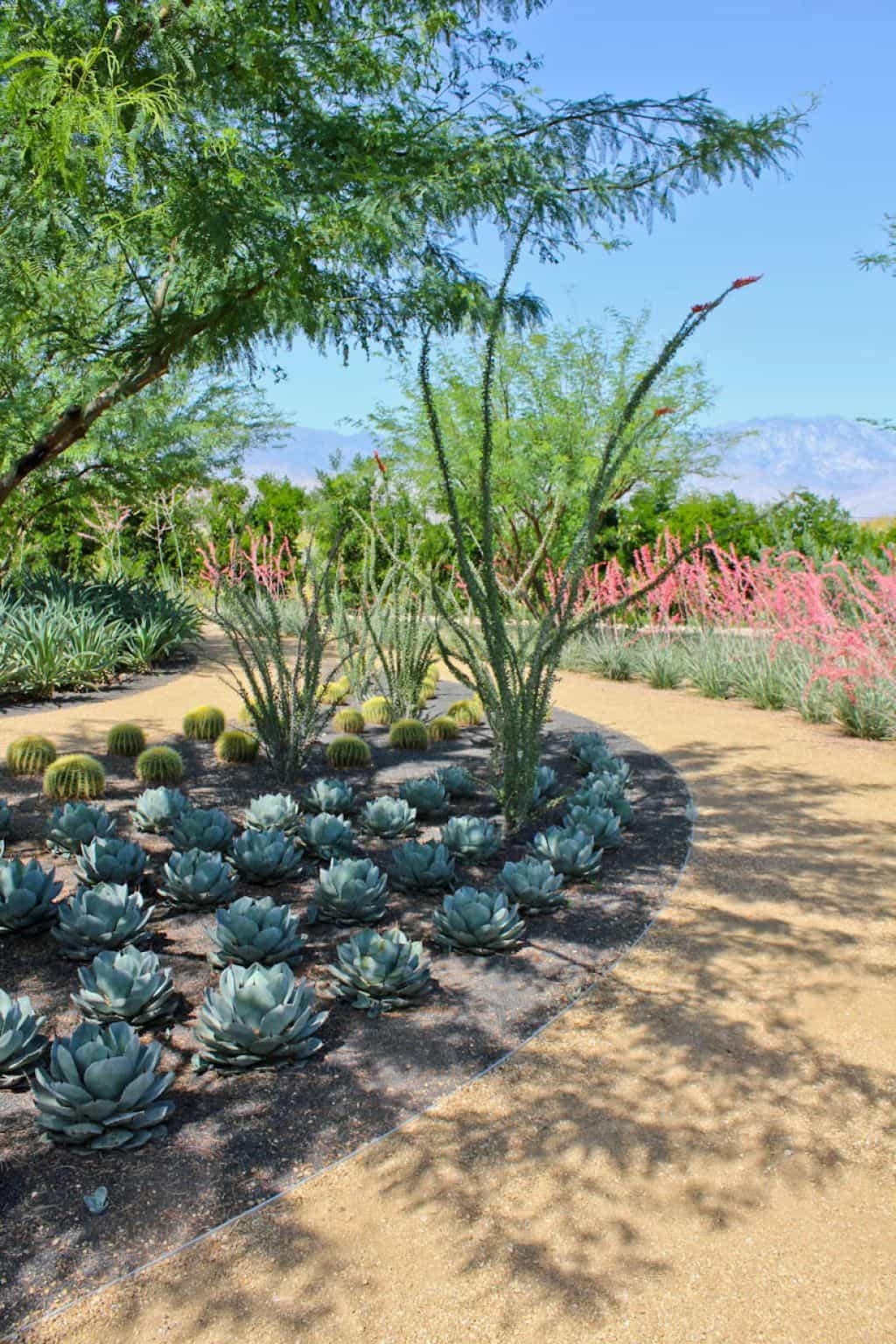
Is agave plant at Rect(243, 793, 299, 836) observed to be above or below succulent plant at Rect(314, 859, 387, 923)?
above

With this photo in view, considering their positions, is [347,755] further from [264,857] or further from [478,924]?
[478,924]

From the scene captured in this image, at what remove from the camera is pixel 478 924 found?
9.32ft

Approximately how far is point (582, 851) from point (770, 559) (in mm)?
6775

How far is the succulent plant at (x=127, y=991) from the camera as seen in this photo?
2334 mm

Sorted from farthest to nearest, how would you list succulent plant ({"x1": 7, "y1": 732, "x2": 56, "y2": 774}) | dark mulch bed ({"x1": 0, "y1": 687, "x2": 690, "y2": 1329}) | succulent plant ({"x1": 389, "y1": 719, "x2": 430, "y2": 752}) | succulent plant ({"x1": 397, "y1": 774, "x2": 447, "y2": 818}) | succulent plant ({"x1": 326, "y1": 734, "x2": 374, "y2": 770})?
succulent plant ({"x1": 389, "y1": 719, "x2": 430, "y2": 752})
succulent plant ({"x1": 326, "y1": 734, "x2": 374, "y2": 770})
succulent plant ({"x1": 7, "y1": 732, "x2": 56, "y2": 774})
succulent plant ({"x1": 397, "y1": 774, "x2": 447, "y2": 818})
dark mulch bed ({"x1": 0, "y1": 687, "x2": 690, "y2": 1329})

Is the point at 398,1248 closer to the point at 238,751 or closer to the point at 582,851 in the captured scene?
the point at 582,851

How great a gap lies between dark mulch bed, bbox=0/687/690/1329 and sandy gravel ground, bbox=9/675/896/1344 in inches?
3.0

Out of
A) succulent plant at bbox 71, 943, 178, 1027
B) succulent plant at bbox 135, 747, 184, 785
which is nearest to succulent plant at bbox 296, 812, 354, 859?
succulent plant at bbox 71, 943, 178, 1027

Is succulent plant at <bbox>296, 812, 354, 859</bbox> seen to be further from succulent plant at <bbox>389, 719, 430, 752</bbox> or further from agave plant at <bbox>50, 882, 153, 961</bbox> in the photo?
succulent plant at <bbox>389, 719, 430, 752</bbox>

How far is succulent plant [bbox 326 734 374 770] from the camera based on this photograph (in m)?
5.08

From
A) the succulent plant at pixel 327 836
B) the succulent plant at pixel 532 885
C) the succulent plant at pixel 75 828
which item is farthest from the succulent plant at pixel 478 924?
the succulent plant at pixel 75 828

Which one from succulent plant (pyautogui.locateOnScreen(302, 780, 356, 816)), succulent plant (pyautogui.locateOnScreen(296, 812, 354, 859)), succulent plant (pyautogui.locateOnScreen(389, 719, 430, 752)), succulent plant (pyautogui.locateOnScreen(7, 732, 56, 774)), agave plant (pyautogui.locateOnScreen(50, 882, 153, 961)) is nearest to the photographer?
agave plant (pyautogui.locateOnScreen(50, 882, 153, 961))

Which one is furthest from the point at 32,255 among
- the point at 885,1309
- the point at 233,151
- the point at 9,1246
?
the point at 885,1309

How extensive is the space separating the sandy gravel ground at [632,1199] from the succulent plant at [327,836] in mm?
1186
